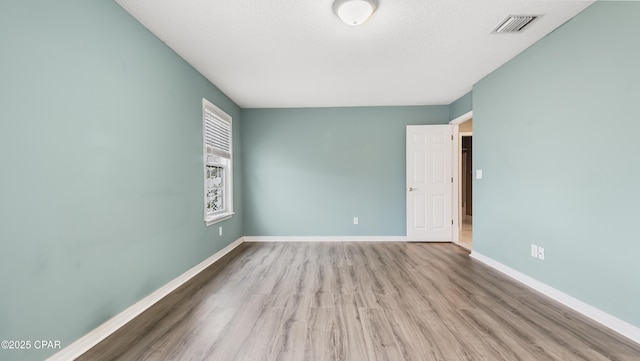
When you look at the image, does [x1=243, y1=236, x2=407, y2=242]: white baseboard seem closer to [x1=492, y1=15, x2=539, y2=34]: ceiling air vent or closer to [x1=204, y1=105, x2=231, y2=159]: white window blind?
[x1=204, y1=105, x2=231, y2=159]: white window blind

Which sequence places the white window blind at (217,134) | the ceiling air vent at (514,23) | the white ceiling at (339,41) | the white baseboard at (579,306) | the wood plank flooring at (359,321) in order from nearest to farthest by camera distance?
1. the wood plank flooring at (359,321)
2. the white baseboard at (579,306)
3. the white ceiling at (339,41)
4. the ceiling air vent at (514,23)
5. the white window blind at (217,134)

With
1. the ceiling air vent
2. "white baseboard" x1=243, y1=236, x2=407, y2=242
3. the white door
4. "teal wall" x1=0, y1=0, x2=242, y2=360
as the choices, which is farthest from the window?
the ceiling air vent

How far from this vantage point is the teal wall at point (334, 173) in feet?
15.4

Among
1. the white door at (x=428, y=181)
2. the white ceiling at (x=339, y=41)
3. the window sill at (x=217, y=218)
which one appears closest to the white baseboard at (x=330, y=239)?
the white door at (x=428, y=181)

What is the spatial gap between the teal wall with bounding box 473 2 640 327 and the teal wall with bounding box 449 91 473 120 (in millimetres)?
776

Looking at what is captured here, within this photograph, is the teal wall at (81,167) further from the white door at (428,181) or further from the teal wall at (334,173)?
the white door at (428,181)

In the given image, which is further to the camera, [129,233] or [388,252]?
[388,252]

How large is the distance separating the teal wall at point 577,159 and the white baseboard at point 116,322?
373 centimetres

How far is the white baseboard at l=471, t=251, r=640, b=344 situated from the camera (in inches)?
69.9

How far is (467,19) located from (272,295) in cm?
307

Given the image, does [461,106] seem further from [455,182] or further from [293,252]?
[293,252]

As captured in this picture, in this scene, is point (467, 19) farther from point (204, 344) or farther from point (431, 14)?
point (204, 344)

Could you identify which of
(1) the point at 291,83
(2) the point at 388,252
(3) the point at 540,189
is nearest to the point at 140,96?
(1) the point at 291,83

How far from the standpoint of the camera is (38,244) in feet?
4.61
